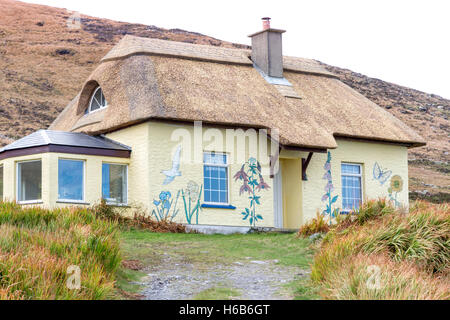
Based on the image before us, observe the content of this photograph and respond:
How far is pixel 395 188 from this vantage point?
24.3 meters

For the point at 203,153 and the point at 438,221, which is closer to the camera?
the point at 438,221

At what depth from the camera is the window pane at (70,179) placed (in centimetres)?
1934

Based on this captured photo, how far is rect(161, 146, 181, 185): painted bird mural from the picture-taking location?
20.1 meters

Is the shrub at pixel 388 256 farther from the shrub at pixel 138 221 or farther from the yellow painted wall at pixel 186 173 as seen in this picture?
the yellow painted wall at pixel 186 173

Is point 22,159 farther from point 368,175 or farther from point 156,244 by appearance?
point 368,175

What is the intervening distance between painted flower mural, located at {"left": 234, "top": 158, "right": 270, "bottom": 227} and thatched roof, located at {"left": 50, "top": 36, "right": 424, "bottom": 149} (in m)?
1.23

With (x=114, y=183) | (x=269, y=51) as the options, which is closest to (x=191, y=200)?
(x=114, y=183)

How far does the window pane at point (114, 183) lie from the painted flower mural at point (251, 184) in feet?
10.6

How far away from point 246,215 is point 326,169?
11.1 ft

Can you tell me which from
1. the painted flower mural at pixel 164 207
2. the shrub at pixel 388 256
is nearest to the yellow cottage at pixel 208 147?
the painted flower mural at pixel 164 207

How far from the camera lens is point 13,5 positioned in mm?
54344

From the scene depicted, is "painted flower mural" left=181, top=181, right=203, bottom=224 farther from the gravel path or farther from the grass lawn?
the gravel path

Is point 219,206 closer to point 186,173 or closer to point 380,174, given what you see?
point 186,173
